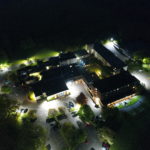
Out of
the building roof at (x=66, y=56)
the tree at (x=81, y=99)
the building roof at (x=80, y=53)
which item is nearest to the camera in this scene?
the tree at (x=81, y=99)

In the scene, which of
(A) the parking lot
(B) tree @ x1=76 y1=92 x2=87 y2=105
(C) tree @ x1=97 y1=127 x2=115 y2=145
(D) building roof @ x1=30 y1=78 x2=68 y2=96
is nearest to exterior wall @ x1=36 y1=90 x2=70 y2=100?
(D) building roof @ x1=30 y1=78 x2=68 y2=96

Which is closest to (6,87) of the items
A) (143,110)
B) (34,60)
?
(34,60)

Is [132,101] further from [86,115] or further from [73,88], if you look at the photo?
[73,88]

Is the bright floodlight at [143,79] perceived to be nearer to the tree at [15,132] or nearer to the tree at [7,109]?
the tree at [15,132]

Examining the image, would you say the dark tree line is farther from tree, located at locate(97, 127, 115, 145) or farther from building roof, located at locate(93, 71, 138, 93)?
tree, located at locate(97, 127, 115, 145)

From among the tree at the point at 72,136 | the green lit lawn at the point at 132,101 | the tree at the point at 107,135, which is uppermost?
the green lit lawn at the point at 132,101

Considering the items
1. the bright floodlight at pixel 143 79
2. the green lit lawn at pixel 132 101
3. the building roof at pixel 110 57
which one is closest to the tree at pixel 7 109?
the green lit lawn at pixel 132 101
